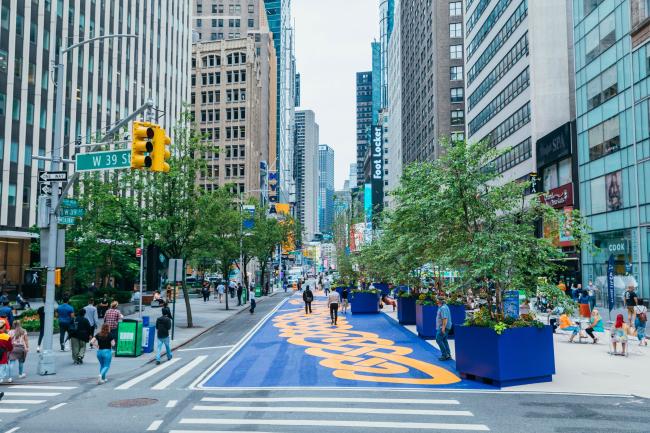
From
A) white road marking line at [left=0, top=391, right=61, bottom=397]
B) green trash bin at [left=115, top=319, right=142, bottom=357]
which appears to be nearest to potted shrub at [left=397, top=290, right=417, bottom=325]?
green trash bin at [left=115, top=319, right=142, bottom=357]

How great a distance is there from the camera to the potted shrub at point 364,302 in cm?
3472

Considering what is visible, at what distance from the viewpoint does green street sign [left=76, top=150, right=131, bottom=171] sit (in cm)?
1495

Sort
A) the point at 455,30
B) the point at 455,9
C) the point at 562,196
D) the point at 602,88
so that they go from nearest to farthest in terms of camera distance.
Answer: the point at 602,88
the point at 562,196
the point at 455,30
the point at 455,9

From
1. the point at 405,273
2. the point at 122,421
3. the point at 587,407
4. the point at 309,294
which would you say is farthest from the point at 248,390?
the point at 309,294

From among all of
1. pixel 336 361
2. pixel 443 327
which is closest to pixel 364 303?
pixel 336 361

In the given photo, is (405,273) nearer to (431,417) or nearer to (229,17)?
(431,417)

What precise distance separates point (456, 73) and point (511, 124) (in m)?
37.9

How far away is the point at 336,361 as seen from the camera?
1747cm

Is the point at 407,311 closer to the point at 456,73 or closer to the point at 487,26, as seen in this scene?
the point at 487,26

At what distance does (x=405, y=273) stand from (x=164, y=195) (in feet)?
42.2

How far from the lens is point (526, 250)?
14.4 metres

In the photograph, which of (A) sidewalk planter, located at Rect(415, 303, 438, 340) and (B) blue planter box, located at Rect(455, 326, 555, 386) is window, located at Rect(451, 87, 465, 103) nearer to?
(A) sidewalk planter, located at Rect(415, 303, 438, 340)

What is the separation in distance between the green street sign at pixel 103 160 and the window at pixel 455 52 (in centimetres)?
8591

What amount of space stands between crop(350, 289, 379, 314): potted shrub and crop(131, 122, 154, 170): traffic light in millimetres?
23446
